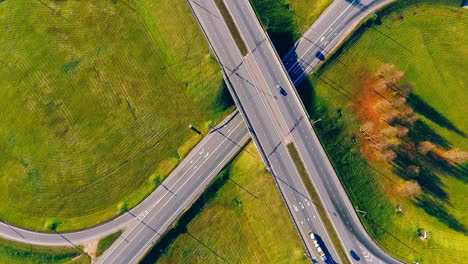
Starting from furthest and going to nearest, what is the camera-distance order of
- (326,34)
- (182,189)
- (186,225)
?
(326,34), (182,189), (186,225)

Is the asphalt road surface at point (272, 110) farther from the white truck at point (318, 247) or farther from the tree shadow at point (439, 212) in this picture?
the tree shadow at point (439, 212)

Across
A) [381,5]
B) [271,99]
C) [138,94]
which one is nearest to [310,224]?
[271,99]

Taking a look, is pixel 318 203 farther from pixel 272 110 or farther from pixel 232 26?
pixel 232 26

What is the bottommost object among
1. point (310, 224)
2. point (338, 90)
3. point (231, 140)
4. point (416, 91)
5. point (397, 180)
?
point (310, 224)

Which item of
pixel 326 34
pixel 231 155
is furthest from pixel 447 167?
pixel 231 155

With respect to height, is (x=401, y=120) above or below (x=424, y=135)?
above

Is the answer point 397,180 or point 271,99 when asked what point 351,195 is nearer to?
point 397,180
